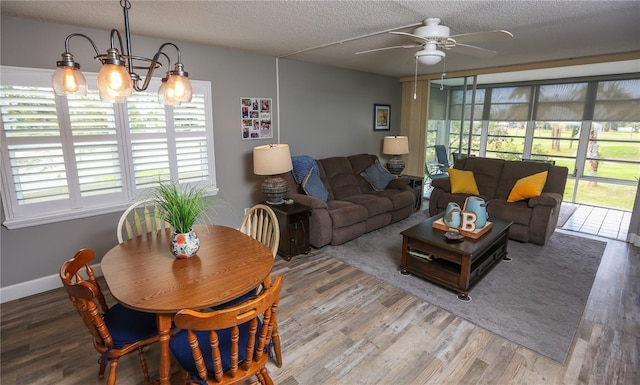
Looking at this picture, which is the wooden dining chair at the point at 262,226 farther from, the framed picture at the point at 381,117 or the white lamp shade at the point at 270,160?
the framed picture at the point at 381,117

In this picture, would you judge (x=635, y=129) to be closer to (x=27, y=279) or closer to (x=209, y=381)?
(x=209, y=381)

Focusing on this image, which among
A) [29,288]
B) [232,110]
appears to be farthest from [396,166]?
[29,288]

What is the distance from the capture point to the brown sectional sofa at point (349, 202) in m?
3.77

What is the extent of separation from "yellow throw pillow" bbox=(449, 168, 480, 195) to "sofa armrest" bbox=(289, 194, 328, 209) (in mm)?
2122

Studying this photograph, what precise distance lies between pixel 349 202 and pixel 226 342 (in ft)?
9.49

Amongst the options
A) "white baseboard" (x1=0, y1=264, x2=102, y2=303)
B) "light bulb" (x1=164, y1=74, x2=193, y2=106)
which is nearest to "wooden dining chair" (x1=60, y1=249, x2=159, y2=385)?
Answer: "light bulb" (x1=164, y1=74, x2=193, y2=106)

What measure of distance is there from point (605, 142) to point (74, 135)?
769 cm

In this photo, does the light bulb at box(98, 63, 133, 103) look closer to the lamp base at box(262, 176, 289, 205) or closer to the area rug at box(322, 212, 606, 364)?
the lamp base at box(262, 176, 289, 205)

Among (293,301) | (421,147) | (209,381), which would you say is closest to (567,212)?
(421,147)

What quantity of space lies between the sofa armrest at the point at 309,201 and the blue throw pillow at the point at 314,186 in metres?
0.19

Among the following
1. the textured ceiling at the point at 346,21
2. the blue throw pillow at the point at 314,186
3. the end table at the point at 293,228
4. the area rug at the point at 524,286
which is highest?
the textured ceiling at the point at 346,21

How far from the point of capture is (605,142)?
5.65 meters

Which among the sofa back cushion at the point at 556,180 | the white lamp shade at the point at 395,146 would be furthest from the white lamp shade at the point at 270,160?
the sofa back cushion at the point at 556,180

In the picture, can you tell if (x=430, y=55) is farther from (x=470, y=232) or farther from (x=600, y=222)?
(x=600, y=222)
